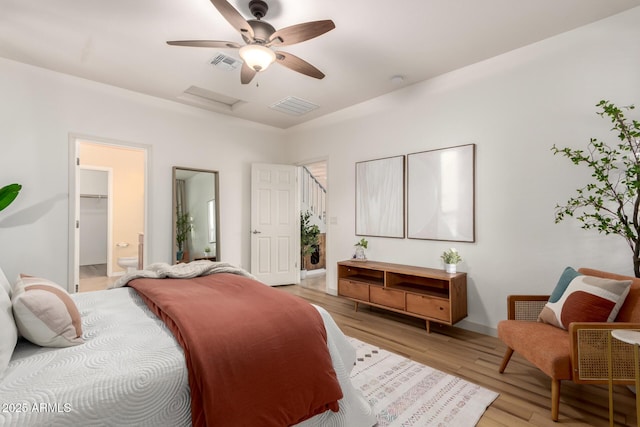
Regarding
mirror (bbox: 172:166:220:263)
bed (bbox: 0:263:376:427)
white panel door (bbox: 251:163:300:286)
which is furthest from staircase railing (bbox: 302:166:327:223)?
bed (bbox: 0:263:376:427)

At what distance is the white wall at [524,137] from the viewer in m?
2.53

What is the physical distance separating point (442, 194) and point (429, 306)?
4.12 ft

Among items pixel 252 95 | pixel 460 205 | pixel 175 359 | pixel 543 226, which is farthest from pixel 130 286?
pixel 543 226

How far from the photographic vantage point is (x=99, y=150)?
A: 5.70 m

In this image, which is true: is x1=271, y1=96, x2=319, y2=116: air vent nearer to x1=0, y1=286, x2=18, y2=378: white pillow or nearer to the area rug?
the area rug

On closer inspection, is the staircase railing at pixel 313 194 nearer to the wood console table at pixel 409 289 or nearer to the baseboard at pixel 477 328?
the wood console table at pixel 409 289

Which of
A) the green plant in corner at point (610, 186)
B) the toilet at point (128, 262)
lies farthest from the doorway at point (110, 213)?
the green plant in corner at point (610, 186)

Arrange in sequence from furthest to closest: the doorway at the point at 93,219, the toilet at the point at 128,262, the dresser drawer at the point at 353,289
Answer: the doorway at the point at 93,219 → the toilet at the point at 128,262 → the dresser drawer at the point at 353,289

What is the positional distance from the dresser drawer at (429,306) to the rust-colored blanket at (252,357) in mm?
1868

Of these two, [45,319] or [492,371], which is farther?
[492,371]

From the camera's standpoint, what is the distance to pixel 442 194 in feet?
11.4

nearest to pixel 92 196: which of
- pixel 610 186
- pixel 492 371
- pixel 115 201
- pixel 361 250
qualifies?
Result: pixel 115 201

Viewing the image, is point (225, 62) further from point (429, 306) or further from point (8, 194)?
point (429, 306)

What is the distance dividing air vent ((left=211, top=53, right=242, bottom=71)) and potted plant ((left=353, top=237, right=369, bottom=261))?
2623 mm
